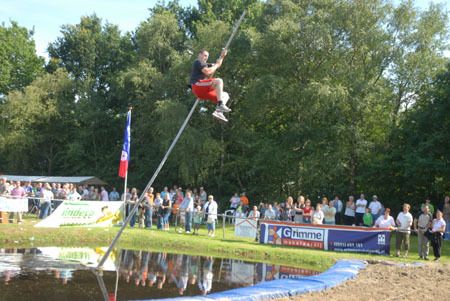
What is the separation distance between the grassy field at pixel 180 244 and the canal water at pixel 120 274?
93cm

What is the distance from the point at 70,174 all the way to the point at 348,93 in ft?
81.5

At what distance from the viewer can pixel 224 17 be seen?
41.3m

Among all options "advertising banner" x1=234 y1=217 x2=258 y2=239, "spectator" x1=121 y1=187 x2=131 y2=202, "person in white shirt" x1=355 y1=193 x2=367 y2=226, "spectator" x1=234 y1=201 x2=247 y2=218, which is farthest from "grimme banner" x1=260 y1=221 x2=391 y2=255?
"spectator" x1=121 y1=187 x2=131 y2=202

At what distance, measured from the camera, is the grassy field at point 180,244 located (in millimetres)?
16266

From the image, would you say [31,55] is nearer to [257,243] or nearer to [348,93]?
[348,93]

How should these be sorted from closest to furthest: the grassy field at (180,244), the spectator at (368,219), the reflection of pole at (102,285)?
the reflection of pole at (102,285), the grassy field at (180,244), the spectator at (368,219)

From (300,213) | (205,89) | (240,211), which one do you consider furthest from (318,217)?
(205,89)

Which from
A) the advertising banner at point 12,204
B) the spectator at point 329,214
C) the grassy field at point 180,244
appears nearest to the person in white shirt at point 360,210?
the grassy field at point 180,244

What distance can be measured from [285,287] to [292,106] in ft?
71.4

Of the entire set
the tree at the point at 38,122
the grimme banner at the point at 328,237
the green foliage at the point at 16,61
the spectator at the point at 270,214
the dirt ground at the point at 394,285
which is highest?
the green foliage at the point at 16,61

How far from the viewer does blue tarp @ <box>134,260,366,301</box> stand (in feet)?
29.5

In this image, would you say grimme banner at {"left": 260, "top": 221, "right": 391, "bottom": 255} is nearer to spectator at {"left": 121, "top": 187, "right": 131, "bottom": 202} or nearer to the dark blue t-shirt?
spectator at {"left": 121, "top": 187, "right": 131, "bottom": 202}

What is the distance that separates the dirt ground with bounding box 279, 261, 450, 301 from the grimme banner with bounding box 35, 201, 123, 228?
1034 centimetres

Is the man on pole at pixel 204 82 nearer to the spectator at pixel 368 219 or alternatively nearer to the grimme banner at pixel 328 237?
the grimme banner at pixel 328 237
